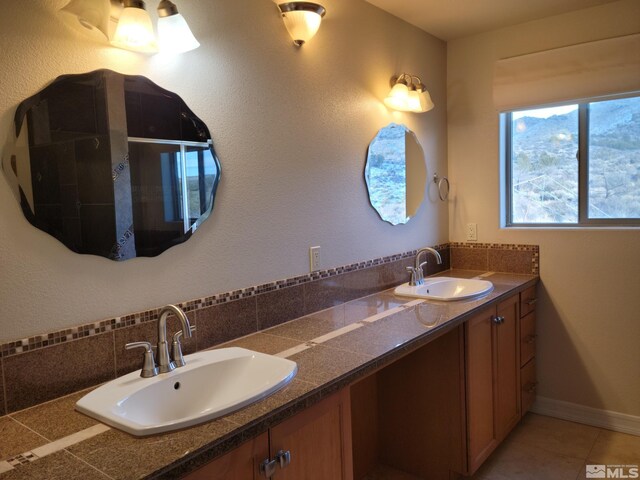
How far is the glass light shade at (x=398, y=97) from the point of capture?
8.80 ft

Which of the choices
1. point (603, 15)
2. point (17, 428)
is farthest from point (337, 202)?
point (603, 15)

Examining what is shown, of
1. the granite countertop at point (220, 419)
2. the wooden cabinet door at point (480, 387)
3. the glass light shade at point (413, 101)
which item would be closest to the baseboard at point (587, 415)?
the wooden cabinet door at point (480, 387)

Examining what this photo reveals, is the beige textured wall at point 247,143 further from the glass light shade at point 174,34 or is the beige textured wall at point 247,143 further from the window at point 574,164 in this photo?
the window at point 574,164

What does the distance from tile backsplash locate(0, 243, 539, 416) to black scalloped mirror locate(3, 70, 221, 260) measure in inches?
9.5

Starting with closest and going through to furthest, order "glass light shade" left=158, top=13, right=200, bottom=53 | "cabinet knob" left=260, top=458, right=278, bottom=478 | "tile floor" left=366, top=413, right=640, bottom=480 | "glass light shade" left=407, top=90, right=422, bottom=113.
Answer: "cabinet knob" left=260, top=458, right=278, bottom=478, "glass light shade" left=158, top=13, right=200, bottom=53, "tile floor" left=366, top=413, right=640, bottom=480, "glass light shade" left=407, top=90, right=422, bottom=113

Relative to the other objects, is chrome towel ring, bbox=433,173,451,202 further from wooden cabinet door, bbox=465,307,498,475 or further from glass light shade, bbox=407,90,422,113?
wooden cabinet door, bbox=465,307,498,475

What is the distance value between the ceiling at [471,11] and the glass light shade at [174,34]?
50.6 inches

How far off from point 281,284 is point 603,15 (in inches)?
89.1

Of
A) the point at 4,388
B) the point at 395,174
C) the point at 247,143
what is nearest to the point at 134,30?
the point at 247,143

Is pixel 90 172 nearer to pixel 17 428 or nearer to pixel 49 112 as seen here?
pixel 49 112

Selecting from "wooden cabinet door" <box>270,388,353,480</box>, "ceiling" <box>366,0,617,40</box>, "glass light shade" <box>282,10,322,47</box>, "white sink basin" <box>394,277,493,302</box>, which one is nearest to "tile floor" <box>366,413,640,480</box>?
"white sink basin" <box>394,277,493,302</box>

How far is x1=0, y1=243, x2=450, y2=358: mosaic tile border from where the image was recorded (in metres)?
1.33

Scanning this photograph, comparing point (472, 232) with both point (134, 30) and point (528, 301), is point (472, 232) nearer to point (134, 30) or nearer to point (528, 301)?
point (528, 301)

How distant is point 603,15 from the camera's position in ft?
8.98
